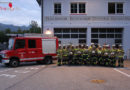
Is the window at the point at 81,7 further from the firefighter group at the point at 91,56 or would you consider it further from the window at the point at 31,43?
the window at the point at 31,43

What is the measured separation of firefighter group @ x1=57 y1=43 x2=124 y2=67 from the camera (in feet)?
42.1

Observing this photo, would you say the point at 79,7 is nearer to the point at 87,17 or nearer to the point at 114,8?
the point at 87,17

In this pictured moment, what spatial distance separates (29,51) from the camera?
1323 cm

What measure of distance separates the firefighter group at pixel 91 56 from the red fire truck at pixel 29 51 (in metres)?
1.36

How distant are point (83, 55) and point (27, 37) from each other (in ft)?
16.4

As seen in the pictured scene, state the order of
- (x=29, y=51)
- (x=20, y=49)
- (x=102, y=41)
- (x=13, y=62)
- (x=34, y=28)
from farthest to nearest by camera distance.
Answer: (x=34, y=28), (x=102, y=41), (x=29, y=51), (x=20, y=49), (x=13, y=62)

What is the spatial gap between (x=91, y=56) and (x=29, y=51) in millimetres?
5271

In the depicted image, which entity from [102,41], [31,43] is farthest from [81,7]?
[31,43]

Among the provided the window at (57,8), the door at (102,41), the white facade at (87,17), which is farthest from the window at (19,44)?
the door at (102,41)

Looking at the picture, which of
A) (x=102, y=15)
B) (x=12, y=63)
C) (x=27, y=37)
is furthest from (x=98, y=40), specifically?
(x=12, y=63)

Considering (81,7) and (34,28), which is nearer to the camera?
(81,7)

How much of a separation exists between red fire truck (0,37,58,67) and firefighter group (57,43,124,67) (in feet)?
4.48

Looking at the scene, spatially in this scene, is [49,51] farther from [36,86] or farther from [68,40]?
[36,86]

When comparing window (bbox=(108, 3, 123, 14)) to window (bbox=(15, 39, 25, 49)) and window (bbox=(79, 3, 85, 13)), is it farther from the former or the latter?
window (bbox=(15, 39, 25, 49))
